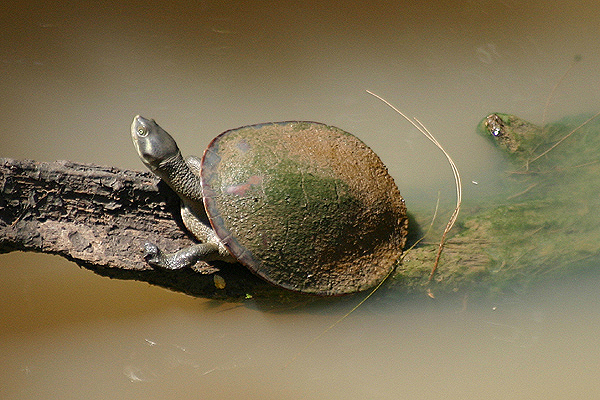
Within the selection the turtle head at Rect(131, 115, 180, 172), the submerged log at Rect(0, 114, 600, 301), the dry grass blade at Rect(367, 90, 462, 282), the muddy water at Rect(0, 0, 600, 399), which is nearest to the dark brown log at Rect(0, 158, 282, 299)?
the submerged log at Rect(0, 114, 600, 301)

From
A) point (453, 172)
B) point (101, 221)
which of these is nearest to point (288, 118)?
point (453, 172)

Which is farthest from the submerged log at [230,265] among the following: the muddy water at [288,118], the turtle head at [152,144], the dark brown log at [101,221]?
the muddy water at [288,118]

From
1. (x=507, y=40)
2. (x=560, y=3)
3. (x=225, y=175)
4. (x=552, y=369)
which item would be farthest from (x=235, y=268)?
(x=560, y=3)

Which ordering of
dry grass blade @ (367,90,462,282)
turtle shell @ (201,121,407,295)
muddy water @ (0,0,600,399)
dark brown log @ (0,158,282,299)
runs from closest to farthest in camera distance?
turtle shell @ (201,121,407,295), dark brown log @ (0,158,282,299), dry grass blade @ (367,90,462,282), muddy water @ (0,0,600,399)

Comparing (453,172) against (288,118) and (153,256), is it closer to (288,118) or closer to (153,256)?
(288,118)

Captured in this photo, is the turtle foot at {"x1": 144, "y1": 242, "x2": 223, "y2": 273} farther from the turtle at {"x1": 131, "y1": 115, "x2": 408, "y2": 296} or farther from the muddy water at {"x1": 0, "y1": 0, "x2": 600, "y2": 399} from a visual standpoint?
the muddy water at {"x1": 0, "y1": 0, "x2": 600, "y2": 399}

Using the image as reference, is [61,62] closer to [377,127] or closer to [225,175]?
[225,175]
